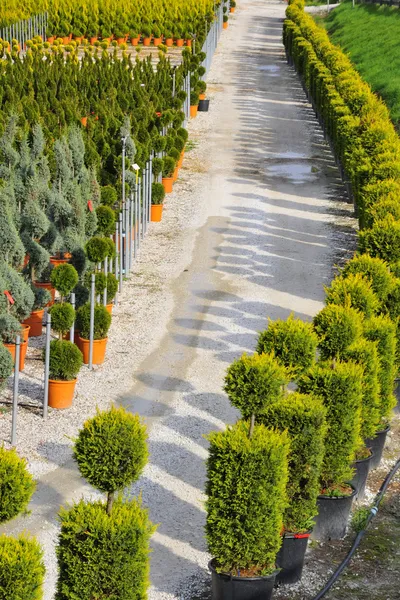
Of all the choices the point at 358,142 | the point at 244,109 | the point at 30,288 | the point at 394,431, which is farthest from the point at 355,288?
the point at 244,109

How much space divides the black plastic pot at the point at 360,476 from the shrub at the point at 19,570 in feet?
15.0

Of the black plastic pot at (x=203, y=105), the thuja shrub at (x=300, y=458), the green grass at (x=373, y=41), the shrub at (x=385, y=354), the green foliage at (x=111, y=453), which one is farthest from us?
the green grass at (x=373, y=41)

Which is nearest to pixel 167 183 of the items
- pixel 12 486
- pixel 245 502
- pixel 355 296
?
pixel 355 296

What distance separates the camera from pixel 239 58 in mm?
46844

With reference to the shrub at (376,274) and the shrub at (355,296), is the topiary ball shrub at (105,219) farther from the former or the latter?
the shrub at (355,296)

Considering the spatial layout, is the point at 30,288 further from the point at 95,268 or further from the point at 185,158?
the point at 185,158

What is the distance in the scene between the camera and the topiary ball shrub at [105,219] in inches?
673

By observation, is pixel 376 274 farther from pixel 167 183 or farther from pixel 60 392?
pixel 167 183

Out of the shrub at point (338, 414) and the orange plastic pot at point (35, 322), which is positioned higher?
the shrub at point (338, 414)

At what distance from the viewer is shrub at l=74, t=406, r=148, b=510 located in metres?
8.80

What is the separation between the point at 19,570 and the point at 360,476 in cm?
497

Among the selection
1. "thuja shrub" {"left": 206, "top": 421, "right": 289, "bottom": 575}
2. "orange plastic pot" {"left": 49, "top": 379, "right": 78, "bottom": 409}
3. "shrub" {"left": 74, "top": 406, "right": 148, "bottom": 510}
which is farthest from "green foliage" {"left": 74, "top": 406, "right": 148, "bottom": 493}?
"orange plastic pot" {"left": 49, "top": 379, "right": 78, "bottom": 409}

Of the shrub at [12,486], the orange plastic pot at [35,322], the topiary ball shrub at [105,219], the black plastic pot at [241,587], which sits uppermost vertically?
the shrub at [12,486]

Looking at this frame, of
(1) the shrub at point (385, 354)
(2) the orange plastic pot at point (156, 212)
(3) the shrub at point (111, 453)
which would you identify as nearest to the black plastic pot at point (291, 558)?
(3) the shrub at point (111, 453)
